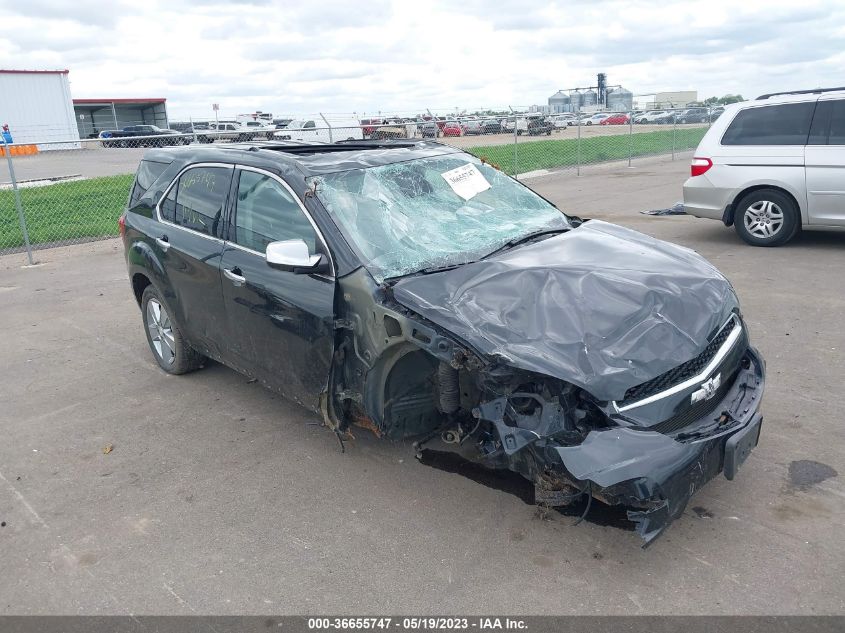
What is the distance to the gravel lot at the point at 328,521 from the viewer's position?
3.10 m

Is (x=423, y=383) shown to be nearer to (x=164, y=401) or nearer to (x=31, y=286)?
(x=164, y=401)

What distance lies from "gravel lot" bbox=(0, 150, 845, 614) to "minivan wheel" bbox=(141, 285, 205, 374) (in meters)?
0.15

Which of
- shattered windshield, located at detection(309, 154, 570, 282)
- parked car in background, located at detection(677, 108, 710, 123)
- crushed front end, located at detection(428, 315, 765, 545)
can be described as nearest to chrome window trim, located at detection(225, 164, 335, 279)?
shattered windshield, located at detection(309, 154, 570, 282)

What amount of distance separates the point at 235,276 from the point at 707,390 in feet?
9.16

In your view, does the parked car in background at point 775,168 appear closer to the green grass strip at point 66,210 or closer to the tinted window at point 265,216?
the tinted window at point 265,216

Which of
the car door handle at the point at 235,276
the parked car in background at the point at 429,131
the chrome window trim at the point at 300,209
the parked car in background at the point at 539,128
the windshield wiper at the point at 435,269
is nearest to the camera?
the windshield wiper at the point at 435,269

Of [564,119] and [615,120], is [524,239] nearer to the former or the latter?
[564,119]

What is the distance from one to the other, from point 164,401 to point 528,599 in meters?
3.31

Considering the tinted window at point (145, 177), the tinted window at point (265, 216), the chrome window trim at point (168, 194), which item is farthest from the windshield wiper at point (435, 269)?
the tinted window at point (145, 177)

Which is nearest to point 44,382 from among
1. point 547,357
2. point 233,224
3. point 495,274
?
point 233,224

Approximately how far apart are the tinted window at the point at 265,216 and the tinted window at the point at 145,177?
1348 millimetres

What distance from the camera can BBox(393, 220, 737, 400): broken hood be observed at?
312cm

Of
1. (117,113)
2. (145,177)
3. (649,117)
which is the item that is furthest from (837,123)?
(117,113)

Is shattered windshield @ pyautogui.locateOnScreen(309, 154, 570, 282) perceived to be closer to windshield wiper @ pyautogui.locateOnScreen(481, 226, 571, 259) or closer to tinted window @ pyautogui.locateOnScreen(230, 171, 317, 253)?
windshield wiper @ pyautogui.locateOnScreen(481, 226, 571, 259)
